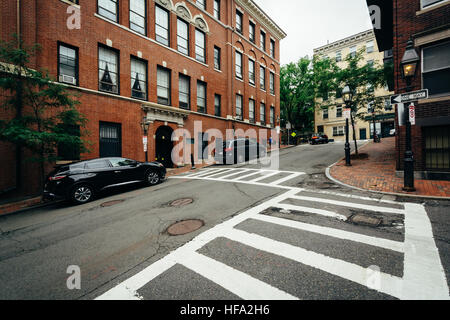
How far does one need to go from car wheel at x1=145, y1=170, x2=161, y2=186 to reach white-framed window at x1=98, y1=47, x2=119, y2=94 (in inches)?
272

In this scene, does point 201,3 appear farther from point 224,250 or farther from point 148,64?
point 224,250

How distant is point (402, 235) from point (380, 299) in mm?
2311

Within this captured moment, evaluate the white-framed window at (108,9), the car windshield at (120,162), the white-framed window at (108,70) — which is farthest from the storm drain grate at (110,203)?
the white-framed window at (108,9)

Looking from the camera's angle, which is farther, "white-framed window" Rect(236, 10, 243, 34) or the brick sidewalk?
"white-framed window" Rect(236, 10, 243, 34)

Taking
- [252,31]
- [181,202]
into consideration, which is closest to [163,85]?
[181,202]

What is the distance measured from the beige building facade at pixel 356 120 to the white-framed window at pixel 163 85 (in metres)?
27.1

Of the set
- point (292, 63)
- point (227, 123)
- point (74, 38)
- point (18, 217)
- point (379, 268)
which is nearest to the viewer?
point (379, 268)

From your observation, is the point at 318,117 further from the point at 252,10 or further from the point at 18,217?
the point at 18,217

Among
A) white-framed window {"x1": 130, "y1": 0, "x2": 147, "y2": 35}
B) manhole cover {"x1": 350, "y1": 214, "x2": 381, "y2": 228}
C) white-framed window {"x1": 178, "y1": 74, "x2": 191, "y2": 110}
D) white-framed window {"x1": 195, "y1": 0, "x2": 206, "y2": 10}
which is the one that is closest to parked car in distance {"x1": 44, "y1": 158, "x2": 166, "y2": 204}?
manhole cover {"x1": 350, "y1": 214, "x2": 381, "y2": 228}

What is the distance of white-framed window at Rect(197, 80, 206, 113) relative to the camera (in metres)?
19.1

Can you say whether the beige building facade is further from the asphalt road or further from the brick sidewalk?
the asphalt road

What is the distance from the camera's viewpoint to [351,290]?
247cm

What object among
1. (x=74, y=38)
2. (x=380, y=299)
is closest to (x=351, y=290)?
(x=380, y=299)

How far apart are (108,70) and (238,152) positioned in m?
10.9
